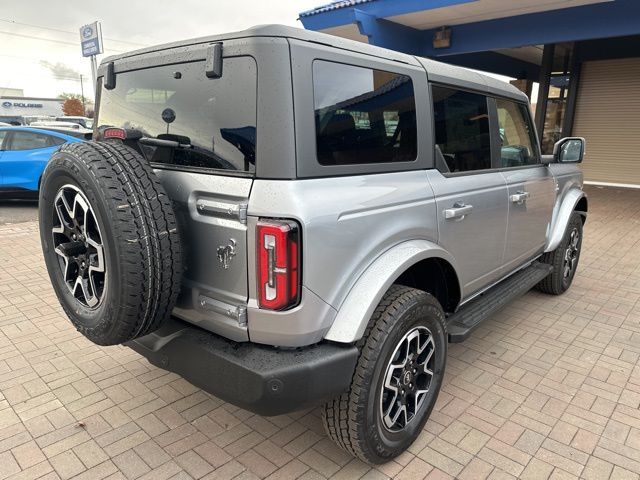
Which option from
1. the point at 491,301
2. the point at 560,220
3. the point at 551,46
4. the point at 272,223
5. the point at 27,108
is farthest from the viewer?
the point at 27,108

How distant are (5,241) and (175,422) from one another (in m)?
5.54

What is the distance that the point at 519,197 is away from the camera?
11.5 feet

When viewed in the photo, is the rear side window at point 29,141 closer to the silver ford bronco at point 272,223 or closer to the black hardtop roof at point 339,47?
the black hardtop roof at point 339,47

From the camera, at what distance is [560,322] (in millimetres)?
4277

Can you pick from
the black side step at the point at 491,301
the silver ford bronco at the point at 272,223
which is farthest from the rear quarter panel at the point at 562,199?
the silver ford bronco at the point at 272,223

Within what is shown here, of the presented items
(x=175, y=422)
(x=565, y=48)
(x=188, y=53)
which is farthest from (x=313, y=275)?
(x=565, y=48)

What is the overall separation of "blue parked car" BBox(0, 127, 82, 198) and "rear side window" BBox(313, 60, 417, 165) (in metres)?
8.26

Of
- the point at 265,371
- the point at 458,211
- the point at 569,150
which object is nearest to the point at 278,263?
the point at 265,371

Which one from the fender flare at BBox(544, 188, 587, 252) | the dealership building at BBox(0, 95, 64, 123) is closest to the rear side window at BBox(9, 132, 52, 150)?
the fender flare at BBox(544, 188, 587, 252)

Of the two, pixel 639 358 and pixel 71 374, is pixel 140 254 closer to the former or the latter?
pixel 71 374

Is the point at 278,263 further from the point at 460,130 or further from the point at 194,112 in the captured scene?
the point at 460,130

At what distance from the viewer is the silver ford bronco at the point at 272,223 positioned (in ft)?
6.30

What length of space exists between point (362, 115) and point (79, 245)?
1.48 m

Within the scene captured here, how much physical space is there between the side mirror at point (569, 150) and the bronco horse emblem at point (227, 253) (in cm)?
338
